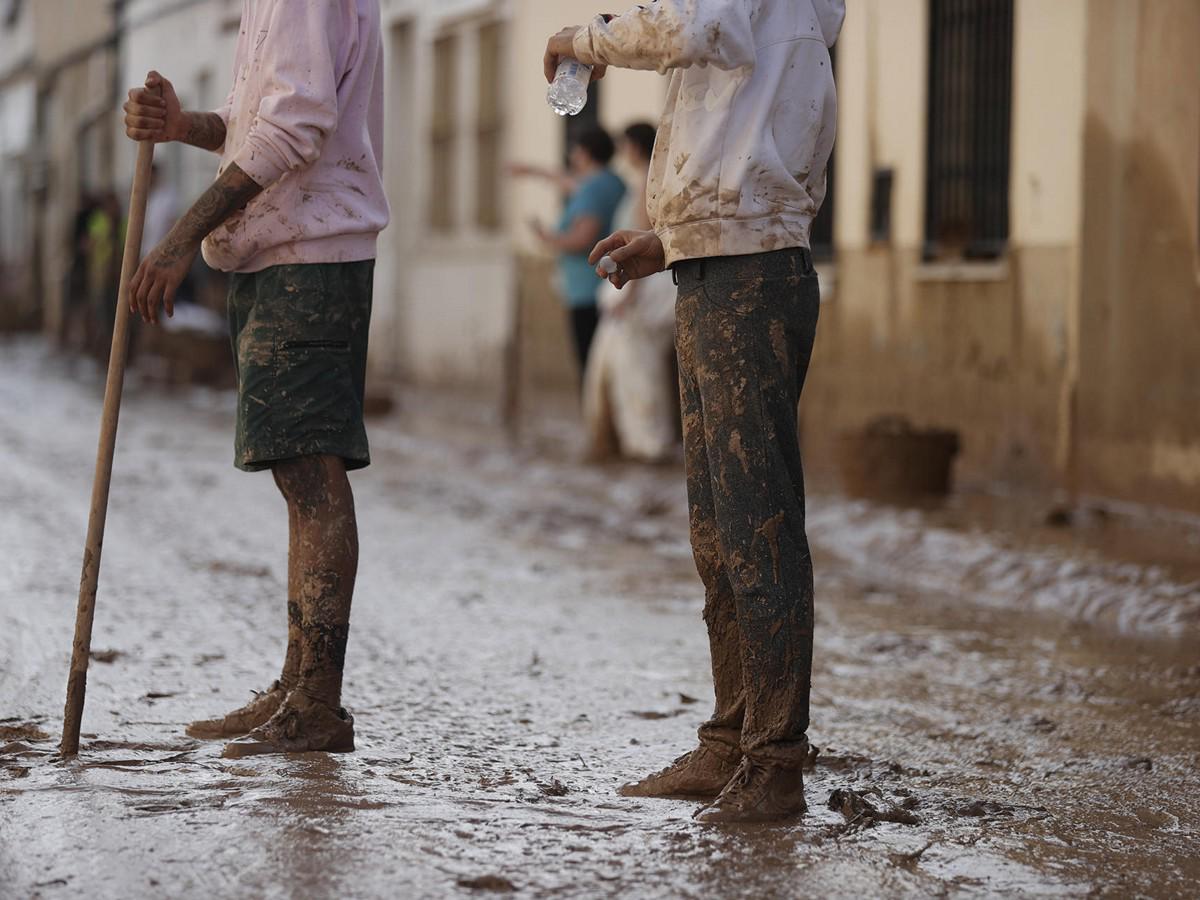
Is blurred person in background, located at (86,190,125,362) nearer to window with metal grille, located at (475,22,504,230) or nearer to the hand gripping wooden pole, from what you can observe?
window with metal grille, located at (475,22,504,230)

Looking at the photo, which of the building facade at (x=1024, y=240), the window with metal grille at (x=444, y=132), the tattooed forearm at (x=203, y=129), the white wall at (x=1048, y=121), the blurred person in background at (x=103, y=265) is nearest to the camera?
the tattooed forearm at (x=203, y=129)

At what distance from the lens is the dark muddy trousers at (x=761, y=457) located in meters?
4.22

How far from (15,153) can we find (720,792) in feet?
140

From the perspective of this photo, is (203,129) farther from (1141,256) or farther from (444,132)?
(444,132)

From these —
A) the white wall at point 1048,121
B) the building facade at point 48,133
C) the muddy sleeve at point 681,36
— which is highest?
the building facade at point 48,133

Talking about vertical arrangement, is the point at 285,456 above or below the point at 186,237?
below

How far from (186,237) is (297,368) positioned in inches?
14.8

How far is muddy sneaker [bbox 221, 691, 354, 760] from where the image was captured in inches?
183

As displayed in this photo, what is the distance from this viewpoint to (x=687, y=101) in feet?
14.0

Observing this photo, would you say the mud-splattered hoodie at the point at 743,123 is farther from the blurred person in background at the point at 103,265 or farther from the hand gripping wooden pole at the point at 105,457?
the blurred person in background at the point at 103,265

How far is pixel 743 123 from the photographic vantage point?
4.18 m

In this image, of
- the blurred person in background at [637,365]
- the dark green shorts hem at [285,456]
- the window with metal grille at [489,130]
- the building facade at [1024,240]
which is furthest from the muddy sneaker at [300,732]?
the window with metal grille at [489,130]

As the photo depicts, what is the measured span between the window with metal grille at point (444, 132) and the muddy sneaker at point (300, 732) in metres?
17.3

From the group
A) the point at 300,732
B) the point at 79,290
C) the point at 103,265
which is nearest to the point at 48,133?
the point at 79,290
